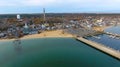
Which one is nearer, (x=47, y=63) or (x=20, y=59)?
(x=47, y=63)

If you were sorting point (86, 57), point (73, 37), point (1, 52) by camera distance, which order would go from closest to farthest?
1. point (86, 57)
2. point (1, 52)
3. point (73, 37)

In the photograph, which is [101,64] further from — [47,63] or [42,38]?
[42,38]

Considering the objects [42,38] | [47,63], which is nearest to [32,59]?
[47,63]

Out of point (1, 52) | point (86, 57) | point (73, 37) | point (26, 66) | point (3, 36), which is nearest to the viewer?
point (26, 66)

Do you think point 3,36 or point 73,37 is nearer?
point 73,37

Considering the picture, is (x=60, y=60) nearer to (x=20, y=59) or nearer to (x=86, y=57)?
(x=86, y=57)

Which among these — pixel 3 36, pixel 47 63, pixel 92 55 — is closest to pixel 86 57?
pixel 92 55

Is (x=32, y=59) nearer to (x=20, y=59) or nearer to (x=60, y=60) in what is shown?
(x=20, y=59)

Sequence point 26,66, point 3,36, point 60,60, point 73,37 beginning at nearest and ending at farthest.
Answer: point 26,66, point 60,60, point 73,37, point 3,36

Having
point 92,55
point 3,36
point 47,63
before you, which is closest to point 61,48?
point 92,55

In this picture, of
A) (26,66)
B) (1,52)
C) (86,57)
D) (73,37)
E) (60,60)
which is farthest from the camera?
(73,37)
